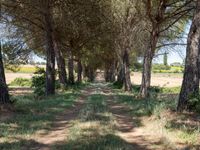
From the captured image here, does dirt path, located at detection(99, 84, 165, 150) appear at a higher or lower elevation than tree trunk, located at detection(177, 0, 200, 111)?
lower

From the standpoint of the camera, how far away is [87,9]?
2831cm

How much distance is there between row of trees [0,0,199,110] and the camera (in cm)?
2292

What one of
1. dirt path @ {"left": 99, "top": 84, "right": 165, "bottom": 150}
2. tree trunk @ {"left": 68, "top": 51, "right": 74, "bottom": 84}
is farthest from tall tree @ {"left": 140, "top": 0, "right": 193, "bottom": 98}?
tree trunk @ {"left": 68, "top": 51, "right": 74, "bottom": 84}

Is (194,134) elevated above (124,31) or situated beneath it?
situated beneath

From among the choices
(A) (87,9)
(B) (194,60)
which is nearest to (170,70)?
(A) (87,9)

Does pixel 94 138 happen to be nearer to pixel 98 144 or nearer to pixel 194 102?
pixel 98 144

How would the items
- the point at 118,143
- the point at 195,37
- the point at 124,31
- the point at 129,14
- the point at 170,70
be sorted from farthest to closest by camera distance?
1. the point at 170,70
2. the point at 124,31
3. the point at 129,14
4. the point at 195,37
5. the point at 118,143

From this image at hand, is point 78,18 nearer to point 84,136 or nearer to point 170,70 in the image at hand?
point 84,136

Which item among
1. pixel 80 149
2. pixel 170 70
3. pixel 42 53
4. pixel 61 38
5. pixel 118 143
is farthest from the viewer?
pixel 170 70

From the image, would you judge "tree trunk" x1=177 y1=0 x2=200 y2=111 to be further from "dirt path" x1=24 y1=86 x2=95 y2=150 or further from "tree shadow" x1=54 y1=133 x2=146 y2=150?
"tree shadow" x1=54 y1=133 x2=146 y2=150

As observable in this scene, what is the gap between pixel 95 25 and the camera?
34750 mm

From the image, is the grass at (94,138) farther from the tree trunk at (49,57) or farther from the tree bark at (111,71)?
the tree bark at (111,71)

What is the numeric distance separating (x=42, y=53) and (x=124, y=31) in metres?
12.0

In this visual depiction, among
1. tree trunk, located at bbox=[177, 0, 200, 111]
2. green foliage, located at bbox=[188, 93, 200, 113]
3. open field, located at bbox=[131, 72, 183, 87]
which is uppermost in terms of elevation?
tree trunk, located at bbox=[177, 0, 200, 111]
